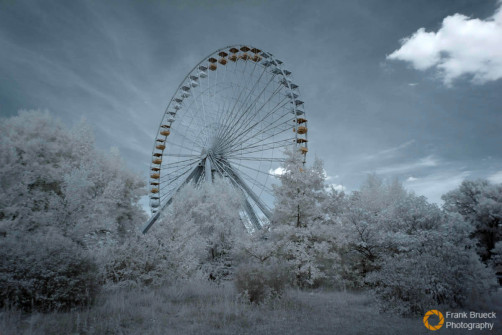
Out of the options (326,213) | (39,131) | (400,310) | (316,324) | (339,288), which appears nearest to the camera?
(316,324)

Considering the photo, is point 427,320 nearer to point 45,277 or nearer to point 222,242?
point 45,277

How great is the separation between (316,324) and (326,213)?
9.04 metres

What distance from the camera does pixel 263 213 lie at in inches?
840

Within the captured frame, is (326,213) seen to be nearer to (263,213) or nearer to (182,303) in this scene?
(263,213)

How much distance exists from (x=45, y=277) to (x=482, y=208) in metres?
30.9

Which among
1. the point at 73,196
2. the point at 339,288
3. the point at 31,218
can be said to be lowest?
the point at 339,288

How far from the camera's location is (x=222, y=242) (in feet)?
62.5

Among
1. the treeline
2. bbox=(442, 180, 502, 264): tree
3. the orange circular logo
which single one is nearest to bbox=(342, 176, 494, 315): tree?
the treeline

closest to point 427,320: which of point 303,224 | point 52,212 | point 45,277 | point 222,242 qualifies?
point 303,224

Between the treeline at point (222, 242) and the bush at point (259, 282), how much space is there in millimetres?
33

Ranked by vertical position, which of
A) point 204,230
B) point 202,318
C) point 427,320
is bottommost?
point 427,320

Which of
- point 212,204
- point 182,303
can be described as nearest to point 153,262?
point 182,303

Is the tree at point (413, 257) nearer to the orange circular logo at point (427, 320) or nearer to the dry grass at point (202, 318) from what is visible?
the orange circular logo at point (427, 320)

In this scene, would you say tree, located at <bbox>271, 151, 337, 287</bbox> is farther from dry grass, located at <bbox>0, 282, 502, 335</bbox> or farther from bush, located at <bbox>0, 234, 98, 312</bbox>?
bush, located at <bbox>0, 234, 98, 312</bbox>
